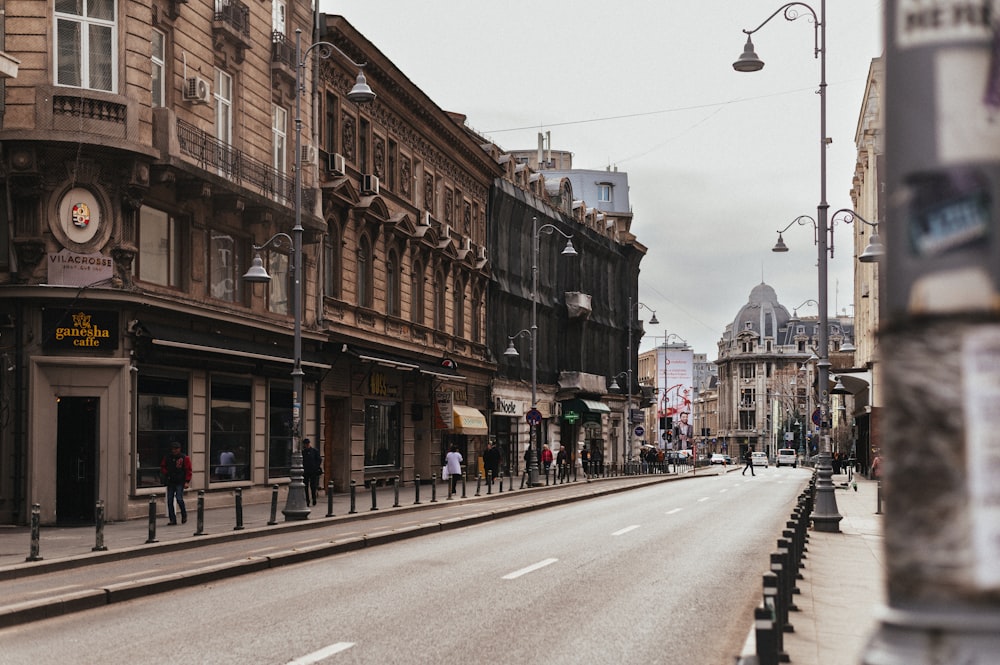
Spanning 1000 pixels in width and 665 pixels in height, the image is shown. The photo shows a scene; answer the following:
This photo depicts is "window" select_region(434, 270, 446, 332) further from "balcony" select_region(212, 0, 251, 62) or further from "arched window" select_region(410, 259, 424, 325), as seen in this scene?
"balcony" select_region(212, 0, 251, 62)

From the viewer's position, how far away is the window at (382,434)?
4159cm

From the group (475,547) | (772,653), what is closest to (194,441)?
(475,547)

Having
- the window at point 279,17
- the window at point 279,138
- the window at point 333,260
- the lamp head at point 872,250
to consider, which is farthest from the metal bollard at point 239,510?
the lamp head at point 872,250

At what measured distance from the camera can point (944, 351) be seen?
262 cm

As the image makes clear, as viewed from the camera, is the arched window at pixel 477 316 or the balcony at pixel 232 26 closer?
the balcony at pixel 232 26

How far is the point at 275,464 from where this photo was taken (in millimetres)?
33844

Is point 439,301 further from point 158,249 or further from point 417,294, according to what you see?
point 158,249

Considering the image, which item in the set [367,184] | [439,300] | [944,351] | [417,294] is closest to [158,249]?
[367,184]

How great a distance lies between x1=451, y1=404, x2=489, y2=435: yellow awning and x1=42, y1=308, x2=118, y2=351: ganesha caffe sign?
2429 cm

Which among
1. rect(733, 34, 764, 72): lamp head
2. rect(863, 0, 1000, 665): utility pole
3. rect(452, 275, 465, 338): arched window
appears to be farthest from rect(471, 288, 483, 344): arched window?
rect(863, 0, 1000, 665): utility pole

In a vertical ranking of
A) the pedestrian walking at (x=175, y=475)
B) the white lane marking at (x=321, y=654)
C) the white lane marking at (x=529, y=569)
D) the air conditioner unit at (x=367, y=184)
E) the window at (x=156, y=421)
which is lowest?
the white lane marking at (x=529, y=569)

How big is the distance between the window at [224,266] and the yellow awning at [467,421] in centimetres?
1845

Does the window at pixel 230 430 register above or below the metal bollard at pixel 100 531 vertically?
above

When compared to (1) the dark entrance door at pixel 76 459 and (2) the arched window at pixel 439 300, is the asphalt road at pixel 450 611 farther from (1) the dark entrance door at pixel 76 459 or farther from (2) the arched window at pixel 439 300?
(2) the arched window at pixel 439 300
